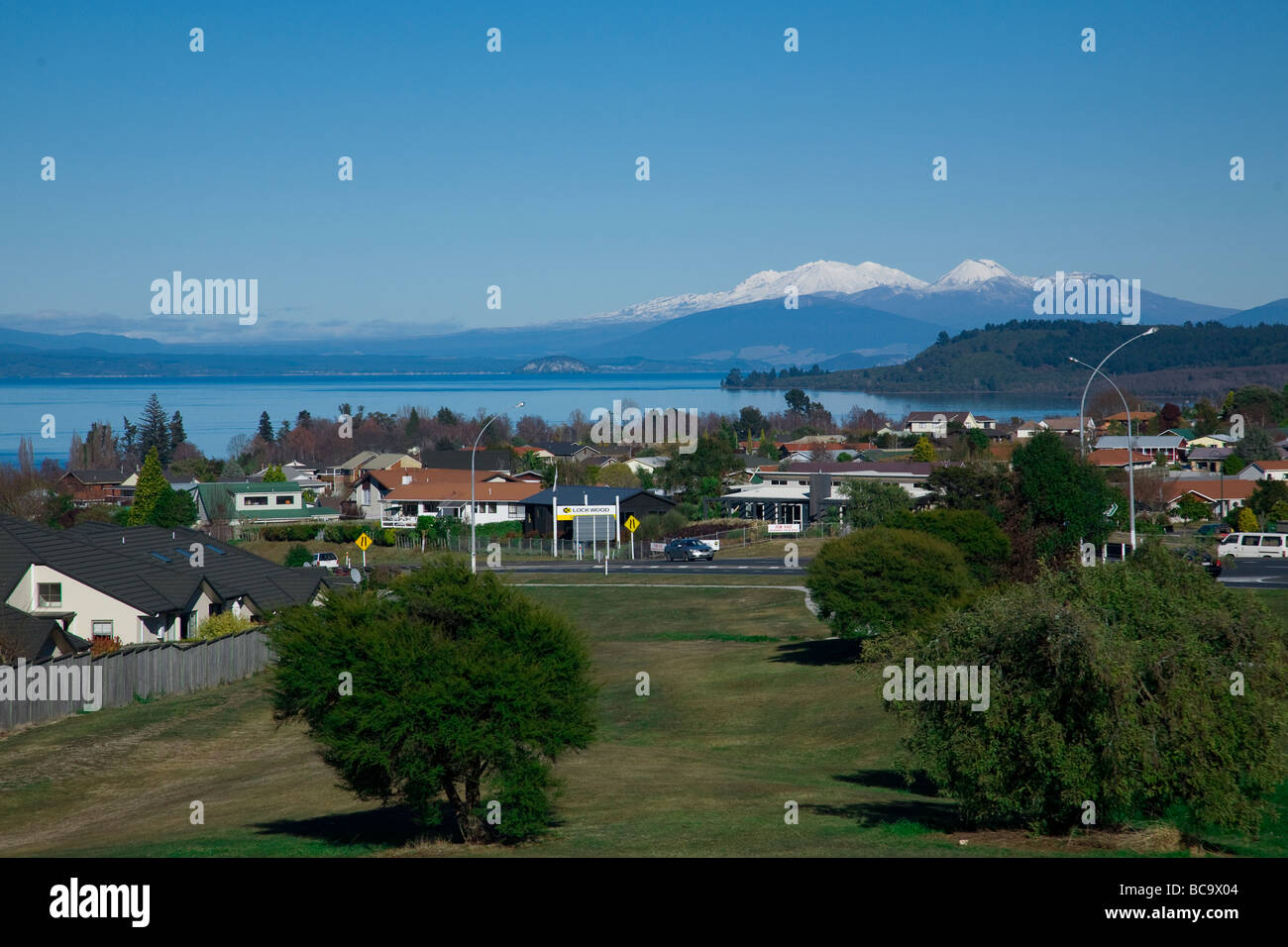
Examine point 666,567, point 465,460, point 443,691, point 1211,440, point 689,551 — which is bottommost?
point 666,567

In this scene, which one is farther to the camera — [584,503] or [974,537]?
[584,503]

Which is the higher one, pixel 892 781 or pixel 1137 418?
pixel 1137 418


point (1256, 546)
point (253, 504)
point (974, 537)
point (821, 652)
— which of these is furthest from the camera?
point (253, 504)

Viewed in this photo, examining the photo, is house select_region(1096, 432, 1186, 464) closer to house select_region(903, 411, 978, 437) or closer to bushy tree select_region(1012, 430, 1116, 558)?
house select_region(903, 411, 978, 437)

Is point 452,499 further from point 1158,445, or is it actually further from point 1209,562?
point 1158,445

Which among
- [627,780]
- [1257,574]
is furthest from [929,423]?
[627,780]

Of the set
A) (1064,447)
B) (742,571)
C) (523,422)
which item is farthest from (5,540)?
(523,422)

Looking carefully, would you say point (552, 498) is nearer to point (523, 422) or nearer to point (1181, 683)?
point (1181, 683)
